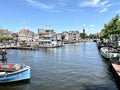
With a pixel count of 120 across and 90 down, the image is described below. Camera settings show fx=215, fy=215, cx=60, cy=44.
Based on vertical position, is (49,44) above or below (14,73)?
above

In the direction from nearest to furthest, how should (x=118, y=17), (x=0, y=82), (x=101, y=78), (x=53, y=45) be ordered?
(x=0, y=82)
(x=101, y=78)
(x=118, y=17)
(x=53, y=45)

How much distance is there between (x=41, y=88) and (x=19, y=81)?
4445 mm

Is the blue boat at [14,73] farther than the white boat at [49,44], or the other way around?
the white boat at [49,44]

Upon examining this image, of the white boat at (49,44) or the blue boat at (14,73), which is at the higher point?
the white boat at (49,44)

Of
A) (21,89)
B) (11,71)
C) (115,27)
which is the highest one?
(115,27)

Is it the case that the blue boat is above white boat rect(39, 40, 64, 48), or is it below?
below

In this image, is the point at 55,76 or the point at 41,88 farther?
the point at 55,76

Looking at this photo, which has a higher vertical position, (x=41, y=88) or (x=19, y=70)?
(x=19, y=70)

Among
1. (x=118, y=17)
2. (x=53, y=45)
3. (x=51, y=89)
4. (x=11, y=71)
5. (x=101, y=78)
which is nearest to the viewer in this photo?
(x=51, y=89)

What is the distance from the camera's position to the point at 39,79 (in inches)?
1427

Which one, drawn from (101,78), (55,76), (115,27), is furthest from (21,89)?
(115,27)

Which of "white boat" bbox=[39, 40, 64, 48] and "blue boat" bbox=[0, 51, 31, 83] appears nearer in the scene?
"blue boat" bbox=[0, 51, 31, 83]

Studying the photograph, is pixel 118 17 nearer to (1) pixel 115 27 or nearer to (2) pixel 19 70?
(1) pixel 115 27

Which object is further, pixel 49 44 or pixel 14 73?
pixel 49 44
